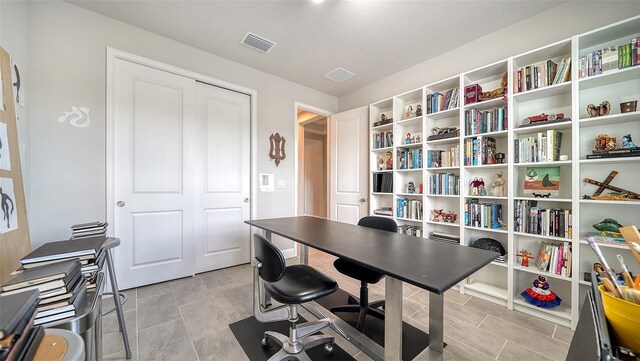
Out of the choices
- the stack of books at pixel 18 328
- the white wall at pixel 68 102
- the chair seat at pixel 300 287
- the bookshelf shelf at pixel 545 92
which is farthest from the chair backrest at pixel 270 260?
the bookshelf shelf at pixel 545 92

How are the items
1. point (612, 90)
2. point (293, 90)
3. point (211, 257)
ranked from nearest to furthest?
point (612, 90)
point (211, 257)
point (293, 90)

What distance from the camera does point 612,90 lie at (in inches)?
73.3

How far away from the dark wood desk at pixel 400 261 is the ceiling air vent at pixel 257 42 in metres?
2.19

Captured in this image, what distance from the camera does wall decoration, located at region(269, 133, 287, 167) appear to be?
3428 mm

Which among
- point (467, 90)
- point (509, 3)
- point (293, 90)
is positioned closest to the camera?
point (509, 3)

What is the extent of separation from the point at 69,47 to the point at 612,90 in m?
4.76

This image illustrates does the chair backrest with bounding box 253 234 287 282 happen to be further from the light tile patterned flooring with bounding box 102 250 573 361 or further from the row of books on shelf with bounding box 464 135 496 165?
the row of books on shelf with bounding box 464 135 496 165

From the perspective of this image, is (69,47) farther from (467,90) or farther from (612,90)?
(612,90)

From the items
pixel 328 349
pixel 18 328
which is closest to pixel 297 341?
pixel 328 349

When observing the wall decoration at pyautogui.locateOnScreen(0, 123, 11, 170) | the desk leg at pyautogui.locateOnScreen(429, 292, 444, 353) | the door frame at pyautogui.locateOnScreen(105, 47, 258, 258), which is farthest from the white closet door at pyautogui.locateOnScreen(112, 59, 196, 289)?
the desk leg at pyautogui.locateOnScreen(429, 292, 444, 353)

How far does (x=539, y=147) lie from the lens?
2053 mm

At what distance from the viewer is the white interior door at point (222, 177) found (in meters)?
2.85

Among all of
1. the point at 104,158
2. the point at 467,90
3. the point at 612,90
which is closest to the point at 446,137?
the point at 467,90

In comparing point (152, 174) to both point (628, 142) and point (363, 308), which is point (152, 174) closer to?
point (363, 308)
